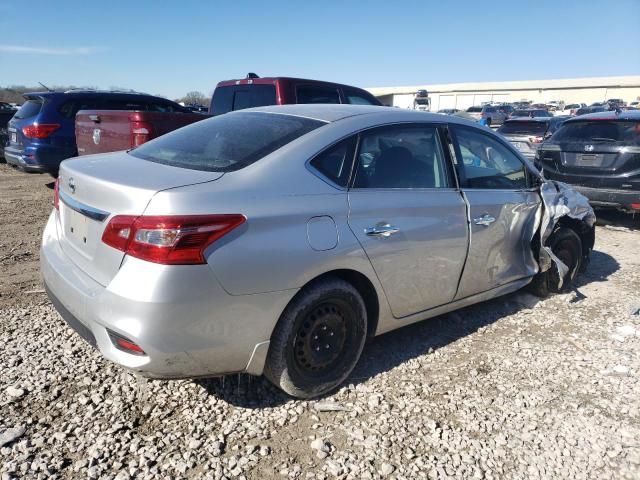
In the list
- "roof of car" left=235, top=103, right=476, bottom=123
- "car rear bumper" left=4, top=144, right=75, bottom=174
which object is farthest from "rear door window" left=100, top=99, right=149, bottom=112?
"roof of car" left=235, top=103, right=476, bottom=123

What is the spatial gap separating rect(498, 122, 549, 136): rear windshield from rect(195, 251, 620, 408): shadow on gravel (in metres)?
7.61

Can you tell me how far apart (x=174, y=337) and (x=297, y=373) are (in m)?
0.80

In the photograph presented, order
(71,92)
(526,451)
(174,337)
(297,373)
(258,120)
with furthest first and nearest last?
1. (71,92)
2. (258,120)
3. (297,373)
4. (526,451)
5. (174,337)

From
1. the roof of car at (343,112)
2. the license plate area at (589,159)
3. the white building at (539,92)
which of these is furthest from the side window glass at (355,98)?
the white building at (539,92)

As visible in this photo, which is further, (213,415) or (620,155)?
(620,155)

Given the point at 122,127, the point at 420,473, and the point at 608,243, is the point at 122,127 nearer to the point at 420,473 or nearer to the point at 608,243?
the point at 420,473

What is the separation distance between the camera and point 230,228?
2.38 m

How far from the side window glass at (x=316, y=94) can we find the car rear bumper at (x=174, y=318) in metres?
5.28

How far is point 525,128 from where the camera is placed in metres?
12.3

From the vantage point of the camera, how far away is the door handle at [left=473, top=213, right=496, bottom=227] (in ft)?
11.9

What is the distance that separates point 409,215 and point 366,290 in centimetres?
54

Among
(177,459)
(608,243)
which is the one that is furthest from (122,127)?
(608,243)

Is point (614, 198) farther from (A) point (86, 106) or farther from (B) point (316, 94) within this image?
(A) point (86, 106)

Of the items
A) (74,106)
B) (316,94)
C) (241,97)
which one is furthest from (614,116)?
(74,106)
